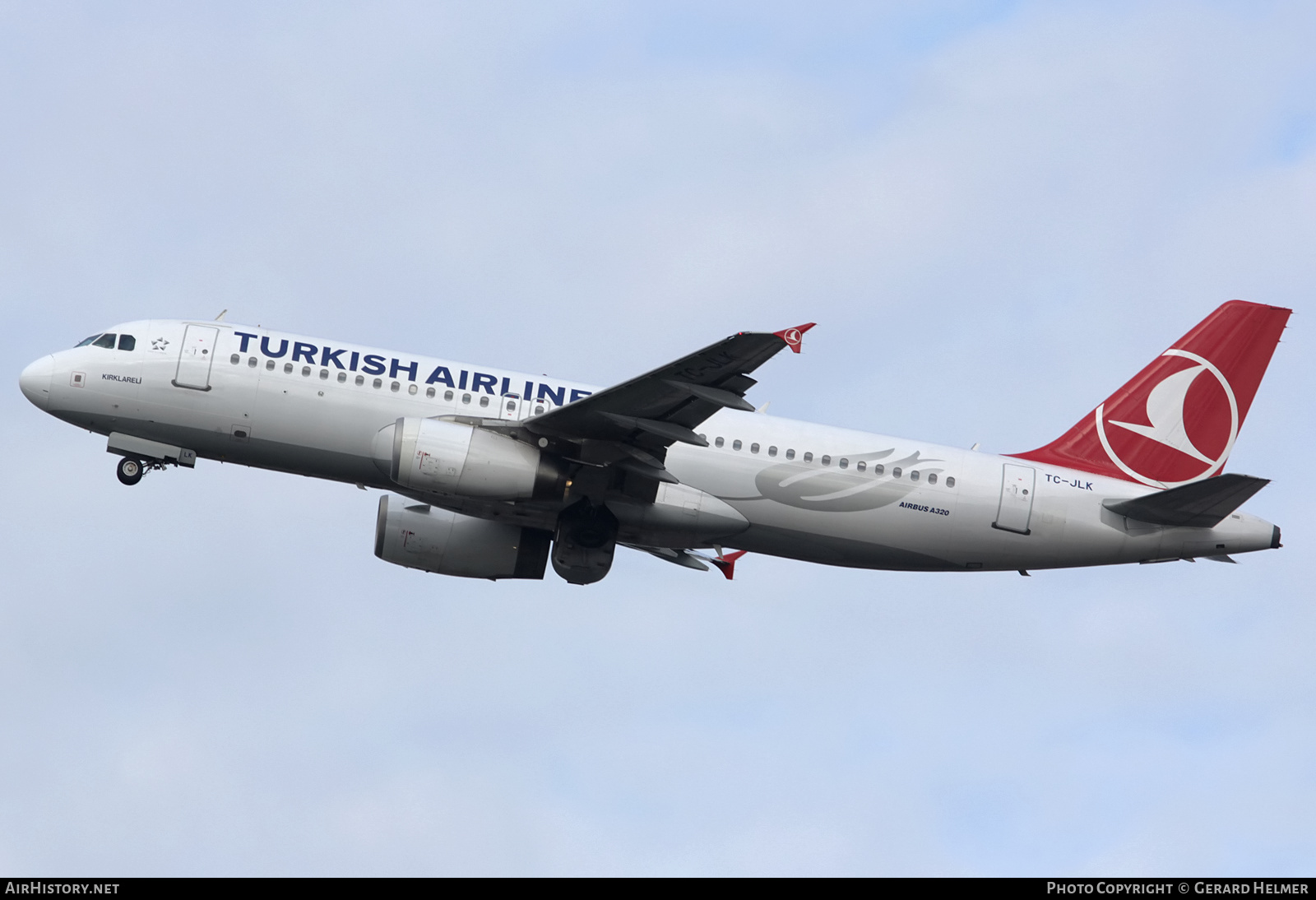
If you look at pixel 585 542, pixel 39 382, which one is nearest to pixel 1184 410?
pixel 585 542

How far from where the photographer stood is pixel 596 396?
34219 mm

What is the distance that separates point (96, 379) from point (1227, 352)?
1147 inches

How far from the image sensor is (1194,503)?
1469 inches

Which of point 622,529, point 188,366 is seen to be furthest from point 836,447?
point 188,366

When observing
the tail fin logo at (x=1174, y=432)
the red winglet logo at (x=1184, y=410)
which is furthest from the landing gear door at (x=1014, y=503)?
the tail fin logo at (x=1174, y=432)

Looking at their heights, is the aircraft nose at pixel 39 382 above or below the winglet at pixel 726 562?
above

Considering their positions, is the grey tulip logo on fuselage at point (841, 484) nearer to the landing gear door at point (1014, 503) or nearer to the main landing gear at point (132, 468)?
the landing gear door at point (1014, 503)

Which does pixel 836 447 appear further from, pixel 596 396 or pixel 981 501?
pixel 596 396

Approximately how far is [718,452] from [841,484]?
123 inches

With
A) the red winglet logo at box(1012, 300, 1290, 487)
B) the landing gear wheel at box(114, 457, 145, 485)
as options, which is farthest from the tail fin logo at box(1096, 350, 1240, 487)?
the landing gear wheel at box(114, 457, 145, 485)

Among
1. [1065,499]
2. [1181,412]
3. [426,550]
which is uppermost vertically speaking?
[1181,412]

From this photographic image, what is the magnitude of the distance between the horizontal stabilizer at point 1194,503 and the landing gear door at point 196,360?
877 inches

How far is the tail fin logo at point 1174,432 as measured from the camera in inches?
1596

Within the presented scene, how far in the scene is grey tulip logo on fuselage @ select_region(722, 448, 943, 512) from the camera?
37.2m
